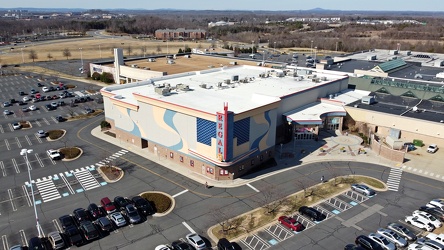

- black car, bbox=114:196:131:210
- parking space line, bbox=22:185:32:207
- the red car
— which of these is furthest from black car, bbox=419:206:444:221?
parking space line, bbox=22:185:32:207

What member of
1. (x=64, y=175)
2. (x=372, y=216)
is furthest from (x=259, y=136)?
(x=64, y=175)

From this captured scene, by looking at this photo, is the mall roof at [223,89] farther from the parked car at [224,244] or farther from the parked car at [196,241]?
the parked car at [224,244]

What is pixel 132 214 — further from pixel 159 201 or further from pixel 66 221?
pixel 66 221

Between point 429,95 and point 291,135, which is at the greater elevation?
point 429,95

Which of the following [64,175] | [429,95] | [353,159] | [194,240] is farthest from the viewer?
[429,95]

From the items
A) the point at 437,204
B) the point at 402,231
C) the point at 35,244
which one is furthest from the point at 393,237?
the point at 35,244

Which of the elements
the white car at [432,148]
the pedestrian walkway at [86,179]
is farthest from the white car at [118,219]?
the white car at [432,148]

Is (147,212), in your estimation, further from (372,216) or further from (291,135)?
(291,135)
